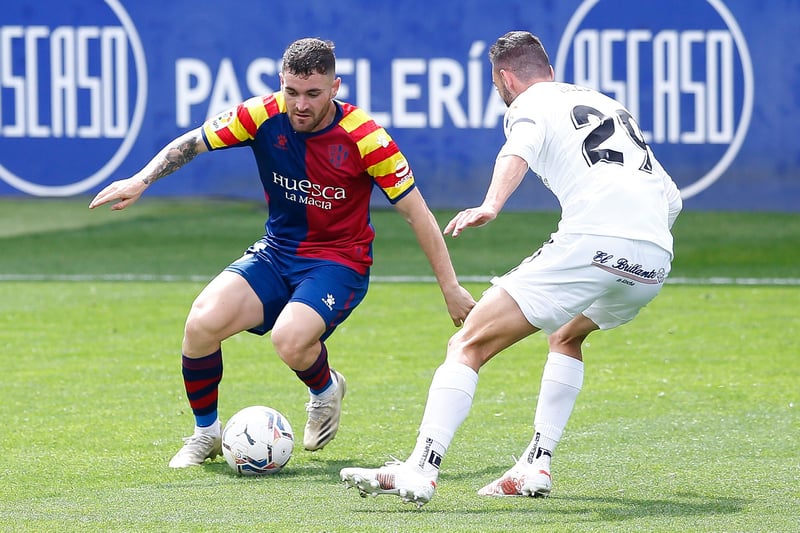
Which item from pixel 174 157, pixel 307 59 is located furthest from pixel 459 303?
pixel 174 157

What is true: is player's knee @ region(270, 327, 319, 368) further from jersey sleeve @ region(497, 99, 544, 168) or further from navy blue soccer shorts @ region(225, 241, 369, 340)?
jersey sleeve @ region(497, 99, 544, 168)

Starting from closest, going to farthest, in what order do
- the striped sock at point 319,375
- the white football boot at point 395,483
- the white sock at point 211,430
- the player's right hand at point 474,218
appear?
the player's right hand at point 474,218, the white football boot at point 395,483, the white sock at point 211,430, the striped sock at point 319,375

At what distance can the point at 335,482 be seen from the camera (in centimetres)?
543

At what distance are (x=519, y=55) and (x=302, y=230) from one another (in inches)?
59.1

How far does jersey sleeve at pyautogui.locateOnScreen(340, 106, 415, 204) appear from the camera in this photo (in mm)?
5730

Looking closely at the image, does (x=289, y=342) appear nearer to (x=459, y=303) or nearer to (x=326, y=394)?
Answer: (x=326, y=394)

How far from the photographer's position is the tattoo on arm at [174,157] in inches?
231

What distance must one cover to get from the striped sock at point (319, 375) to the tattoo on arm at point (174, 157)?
1.04 m

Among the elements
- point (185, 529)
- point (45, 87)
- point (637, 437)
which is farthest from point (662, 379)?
point (45, 87)

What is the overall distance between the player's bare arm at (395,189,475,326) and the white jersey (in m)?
0.68

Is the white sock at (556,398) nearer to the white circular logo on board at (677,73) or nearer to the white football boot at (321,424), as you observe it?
the white football boot at (321,424)

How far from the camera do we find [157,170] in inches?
230

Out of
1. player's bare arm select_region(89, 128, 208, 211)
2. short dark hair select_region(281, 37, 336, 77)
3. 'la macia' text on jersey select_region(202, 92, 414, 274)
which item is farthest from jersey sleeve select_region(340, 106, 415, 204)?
player's bare arm select_region(89, 128, 208, 211)

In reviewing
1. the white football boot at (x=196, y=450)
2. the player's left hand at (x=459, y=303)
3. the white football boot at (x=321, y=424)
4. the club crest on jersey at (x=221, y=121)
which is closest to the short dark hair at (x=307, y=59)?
the club crest on jersey at (x=221, y=121)
